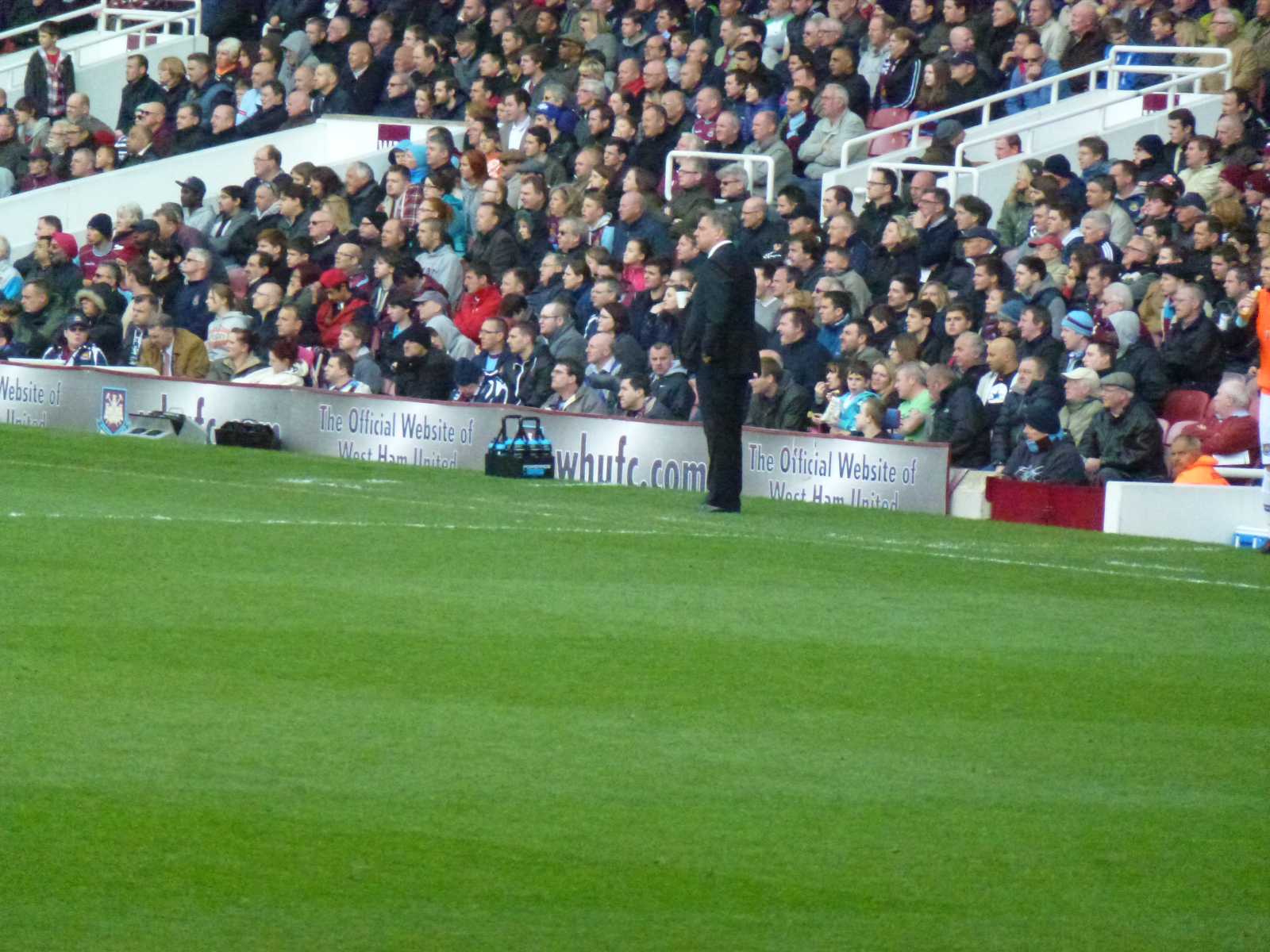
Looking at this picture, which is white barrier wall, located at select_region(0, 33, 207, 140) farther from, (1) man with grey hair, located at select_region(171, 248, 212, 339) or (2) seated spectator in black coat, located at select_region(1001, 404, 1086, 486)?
(2) seated spectator in black coat, located at select_region(1001, 404, 1086, 486)

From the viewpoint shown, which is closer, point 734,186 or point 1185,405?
point 1185,405

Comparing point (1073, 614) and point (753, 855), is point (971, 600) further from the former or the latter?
point (753, 855)

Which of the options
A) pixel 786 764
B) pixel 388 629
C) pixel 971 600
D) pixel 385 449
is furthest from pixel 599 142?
pixel 786 764

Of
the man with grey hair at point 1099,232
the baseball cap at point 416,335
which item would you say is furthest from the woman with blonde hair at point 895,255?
the baseball cap at point 416,335

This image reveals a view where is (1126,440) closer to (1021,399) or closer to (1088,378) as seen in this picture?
(1088,378)

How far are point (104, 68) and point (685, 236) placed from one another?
13.4 meters

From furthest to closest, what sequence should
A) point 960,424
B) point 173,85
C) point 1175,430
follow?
point 173,85 < point 960,424 < point 1175,430

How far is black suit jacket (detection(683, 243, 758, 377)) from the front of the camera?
13.6 meters

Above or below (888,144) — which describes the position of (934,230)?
below

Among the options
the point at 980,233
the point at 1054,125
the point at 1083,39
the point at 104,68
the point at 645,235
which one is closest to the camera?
the point at 980,233

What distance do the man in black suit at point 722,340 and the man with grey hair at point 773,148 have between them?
22.2 ft

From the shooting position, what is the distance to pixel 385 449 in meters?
17.4

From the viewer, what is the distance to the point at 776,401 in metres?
16.5

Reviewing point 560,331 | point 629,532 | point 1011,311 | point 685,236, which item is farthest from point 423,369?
point 629,532
